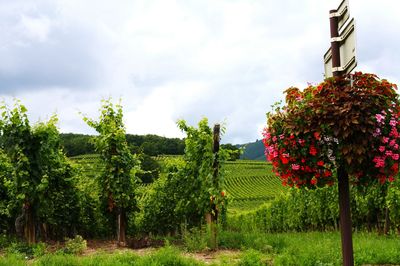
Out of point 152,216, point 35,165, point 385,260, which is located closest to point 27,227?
point 35,165

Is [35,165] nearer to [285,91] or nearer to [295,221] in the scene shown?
[285,91]

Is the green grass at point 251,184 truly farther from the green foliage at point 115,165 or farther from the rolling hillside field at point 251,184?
the green foliage at point 115,165

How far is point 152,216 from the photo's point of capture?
1497 cm

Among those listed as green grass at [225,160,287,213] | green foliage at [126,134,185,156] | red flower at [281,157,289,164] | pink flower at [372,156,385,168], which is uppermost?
green foliage at [126,134,185,156]

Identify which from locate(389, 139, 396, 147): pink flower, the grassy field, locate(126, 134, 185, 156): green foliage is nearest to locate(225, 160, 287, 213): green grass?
locate(126, 134, 185, 156): green foliage

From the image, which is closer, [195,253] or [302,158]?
[302,158]

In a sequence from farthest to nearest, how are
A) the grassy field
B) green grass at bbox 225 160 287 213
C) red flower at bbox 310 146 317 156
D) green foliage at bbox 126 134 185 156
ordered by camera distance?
1. green foliage at bbox 126 134 185 156
2. green grass at bbox 225 160 287 213
3. the grassy field
4. red flower at bbox 310 146 317 156

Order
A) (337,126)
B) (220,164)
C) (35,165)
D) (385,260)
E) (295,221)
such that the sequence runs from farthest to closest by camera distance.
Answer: (295,221) → (35,165) → (220,164) → (385,260) → (337,126)

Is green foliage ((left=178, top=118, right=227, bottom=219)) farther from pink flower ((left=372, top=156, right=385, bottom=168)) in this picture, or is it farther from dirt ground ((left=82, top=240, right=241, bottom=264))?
pink flower ((left=372, top=156, right=385, bottom=168))

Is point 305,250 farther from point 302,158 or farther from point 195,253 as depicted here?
point 302,158

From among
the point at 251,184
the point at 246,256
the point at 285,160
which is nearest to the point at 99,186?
the point at 246,256

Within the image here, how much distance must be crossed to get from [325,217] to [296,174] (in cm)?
1141

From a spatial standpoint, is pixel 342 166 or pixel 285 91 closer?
pixel 342 166

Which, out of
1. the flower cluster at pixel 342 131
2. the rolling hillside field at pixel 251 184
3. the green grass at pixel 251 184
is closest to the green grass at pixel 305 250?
the flower cluster at pixel 342 131
